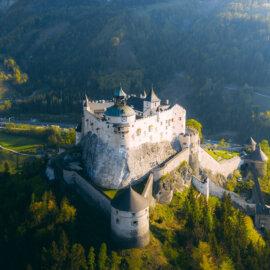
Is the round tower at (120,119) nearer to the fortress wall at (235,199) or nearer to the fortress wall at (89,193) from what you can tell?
the fortress wall at (89,193)

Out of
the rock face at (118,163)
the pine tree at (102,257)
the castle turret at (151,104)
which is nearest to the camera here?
the pine tree at (102,257)

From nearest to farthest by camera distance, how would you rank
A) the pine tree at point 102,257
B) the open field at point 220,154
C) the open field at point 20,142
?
1. the pine tree at point 102,257
2. the open field at point 220,154
3. the open field at point 20,142

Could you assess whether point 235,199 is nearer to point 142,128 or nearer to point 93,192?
point 142,128

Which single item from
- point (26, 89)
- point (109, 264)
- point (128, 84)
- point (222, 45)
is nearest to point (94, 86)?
point (128, 84)

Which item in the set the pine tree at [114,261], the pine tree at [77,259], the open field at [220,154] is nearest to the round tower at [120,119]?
the pine tree at [114,261]

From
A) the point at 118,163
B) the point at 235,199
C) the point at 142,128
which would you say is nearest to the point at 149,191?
the point at 118,163

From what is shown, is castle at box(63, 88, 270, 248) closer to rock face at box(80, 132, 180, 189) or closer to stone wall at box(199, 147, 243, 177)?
rock face at box(80, 132, 180, 189)

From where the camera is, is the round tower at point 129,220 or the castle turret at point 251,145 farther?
the castle turret at point 251,145
